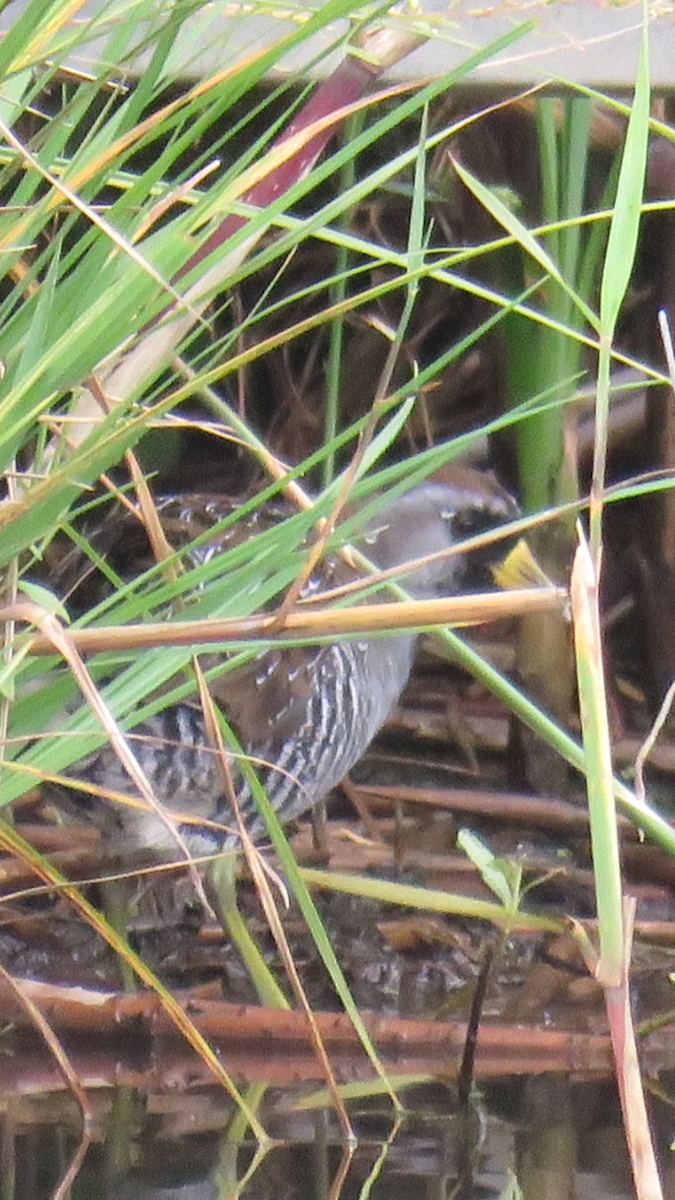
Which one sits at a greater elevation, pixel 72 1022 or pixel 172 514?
pixel 172 514

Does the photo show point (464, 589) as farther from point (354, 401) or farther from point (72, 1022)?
point (72, 1022)

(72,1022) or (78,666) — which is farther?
(72,1022)

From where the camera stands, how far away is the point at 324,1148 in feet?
4.27

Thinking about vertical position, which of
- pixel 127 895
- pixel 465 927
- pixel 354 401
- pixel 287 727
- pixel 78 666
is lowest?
pixel 465 927

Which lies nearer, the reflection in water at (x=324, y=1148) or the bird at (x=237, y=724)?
the reflection in water at (x=324, y=1148)

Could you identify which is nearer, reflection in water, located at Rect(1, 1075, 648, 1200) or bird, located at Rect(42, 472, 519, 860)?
reflection in water, located at Rect(1, 1075, 648, 1200)

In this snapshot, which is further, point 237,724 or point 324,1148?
point 237,724

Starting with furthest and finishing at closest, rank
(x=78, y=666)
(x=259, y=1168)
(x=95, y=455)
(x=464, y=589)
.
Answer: (x=464, y=589)
(x=259, y=1168)
(x=95, y=455)
(x=78, y=666)

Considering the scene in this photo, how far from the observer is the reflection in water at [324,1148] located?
121 cm

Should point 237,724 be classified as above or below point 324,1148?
above

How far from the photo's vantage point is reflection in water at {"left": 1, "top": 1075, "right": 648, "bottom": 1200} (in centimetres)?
121

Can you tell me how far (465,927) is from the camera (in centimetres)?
207

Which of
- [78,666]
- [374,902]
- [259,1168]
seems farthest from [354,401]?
[78,666]

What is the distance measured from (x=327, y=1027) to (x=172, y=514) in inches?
24.7
